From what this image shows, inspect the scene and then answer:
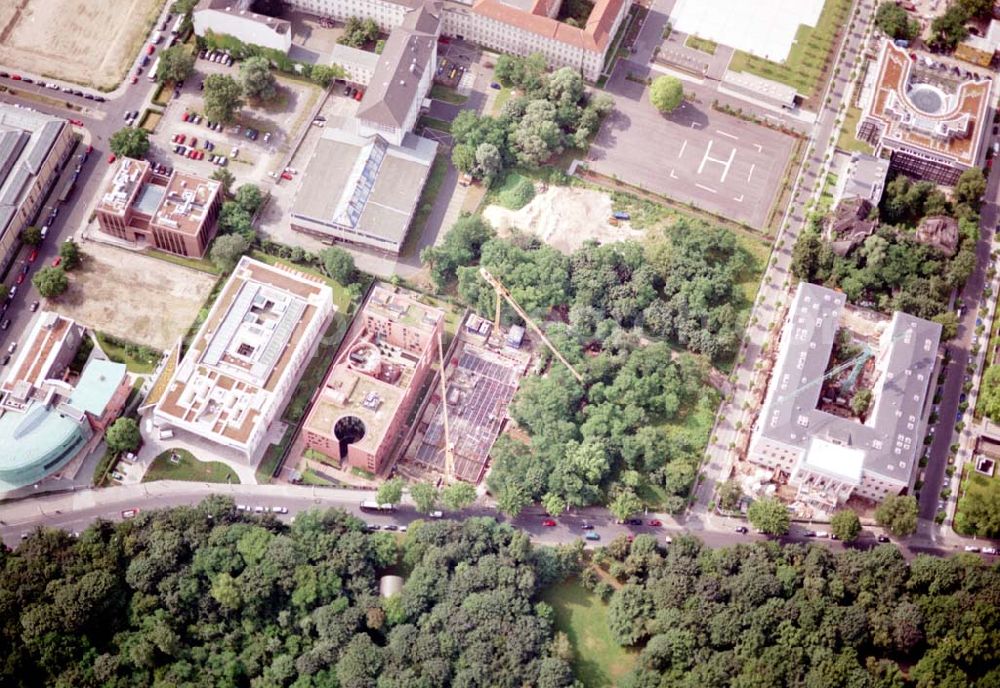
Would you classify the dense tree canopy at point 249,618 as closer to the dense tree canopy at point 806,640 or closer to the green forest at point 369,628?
the green forest at point 369,628

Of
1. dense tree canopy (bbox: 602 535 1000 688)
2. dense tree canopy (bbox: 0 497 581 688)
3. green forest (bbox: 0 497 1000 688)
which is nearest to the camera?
dense tree canopy (bbox: 0 497 581 688)

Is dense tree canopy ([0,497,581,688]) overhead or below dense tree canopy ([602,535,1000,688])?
below

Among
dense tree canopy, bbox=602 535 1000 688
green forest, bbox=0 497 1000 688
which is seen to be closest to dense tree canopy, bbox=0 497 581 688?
green forest, bbox=0 497 1000 688

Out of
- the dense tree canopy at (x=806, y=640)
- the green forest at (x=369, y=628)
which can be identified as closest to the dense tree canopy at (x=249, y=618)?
the green forest at (x=369, y=628)

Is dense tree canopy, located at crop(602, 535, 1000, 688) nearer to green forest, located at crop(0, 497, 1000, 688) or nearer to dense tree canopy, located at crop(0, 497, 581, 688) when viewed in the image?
green forest, located at crop(0, 497, 1000, 688)

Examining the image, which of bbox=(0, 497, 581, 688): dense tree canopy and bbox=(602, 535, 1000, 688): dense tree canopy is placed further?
bbox=(602, 535, 1000, 688): dense tree canopy

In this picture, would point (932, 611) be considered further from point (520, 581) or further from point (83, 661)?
point (83, 661)
